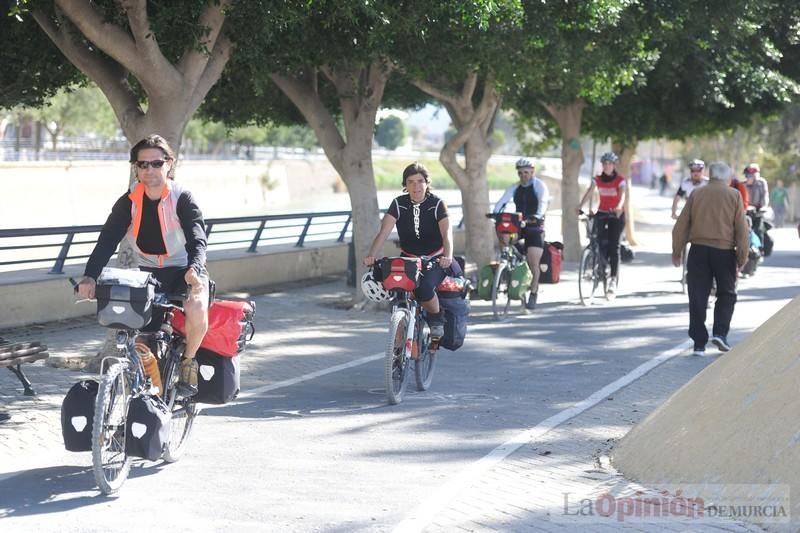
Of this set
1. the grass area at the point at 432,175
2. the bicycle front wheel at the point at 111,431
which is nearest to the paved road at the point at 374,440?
the bicycle front wheel at the point at 111,431

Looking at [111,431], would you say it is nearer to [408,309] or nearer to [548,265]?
[408,309]

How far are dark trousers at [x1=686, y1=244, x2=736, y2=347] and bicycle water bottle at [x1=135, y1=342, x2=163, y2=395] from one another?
256 inches

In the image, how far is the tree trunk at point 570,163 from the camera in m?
27.6

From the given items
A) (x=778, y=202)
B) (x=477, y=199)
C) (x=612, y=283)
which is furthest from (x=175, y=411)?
(x=778, y=202)

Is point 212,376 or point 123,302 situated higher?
point 123,302

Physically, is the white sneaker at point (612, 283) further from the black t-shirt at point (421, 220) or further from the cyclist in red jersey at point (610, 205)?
the black t-shirt at point (421, 220)

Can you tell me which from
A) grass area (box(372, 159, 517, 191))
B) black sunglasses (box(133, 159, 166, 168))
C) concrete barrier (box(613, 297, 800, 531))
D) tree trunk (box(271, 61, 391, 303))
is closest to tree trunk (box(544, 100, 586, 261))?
tree trunk (box(271, 61, 391, 303))

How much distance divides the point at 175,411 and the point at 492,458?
192 centimetres

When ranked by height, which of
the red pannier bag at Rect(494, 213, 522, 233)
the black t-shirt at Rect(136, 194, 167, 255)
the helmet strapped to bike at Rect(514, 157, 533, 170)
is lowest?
the red pannier bag at Rect(494, 213, 522, 233)

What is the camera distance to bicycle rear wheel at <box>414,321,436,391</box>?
33.5 ft

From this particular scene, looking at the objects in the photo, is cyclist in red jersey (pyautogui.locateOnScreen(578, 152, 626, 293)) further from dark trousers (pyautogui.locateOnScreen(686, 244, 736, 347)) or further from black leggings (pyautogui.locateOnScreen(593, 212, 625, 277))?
dark trousers (pyautogui.locateOnScreen(686, 244, 736, 347))

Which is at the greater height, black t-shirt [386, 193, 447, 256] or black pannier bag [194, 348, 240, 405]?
black t-shirt [386, 193, 447, 256]

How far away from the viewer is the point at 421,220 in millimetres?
10227

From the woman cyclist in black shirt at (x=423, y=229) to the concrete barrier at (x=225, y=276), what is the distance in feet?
18.4
